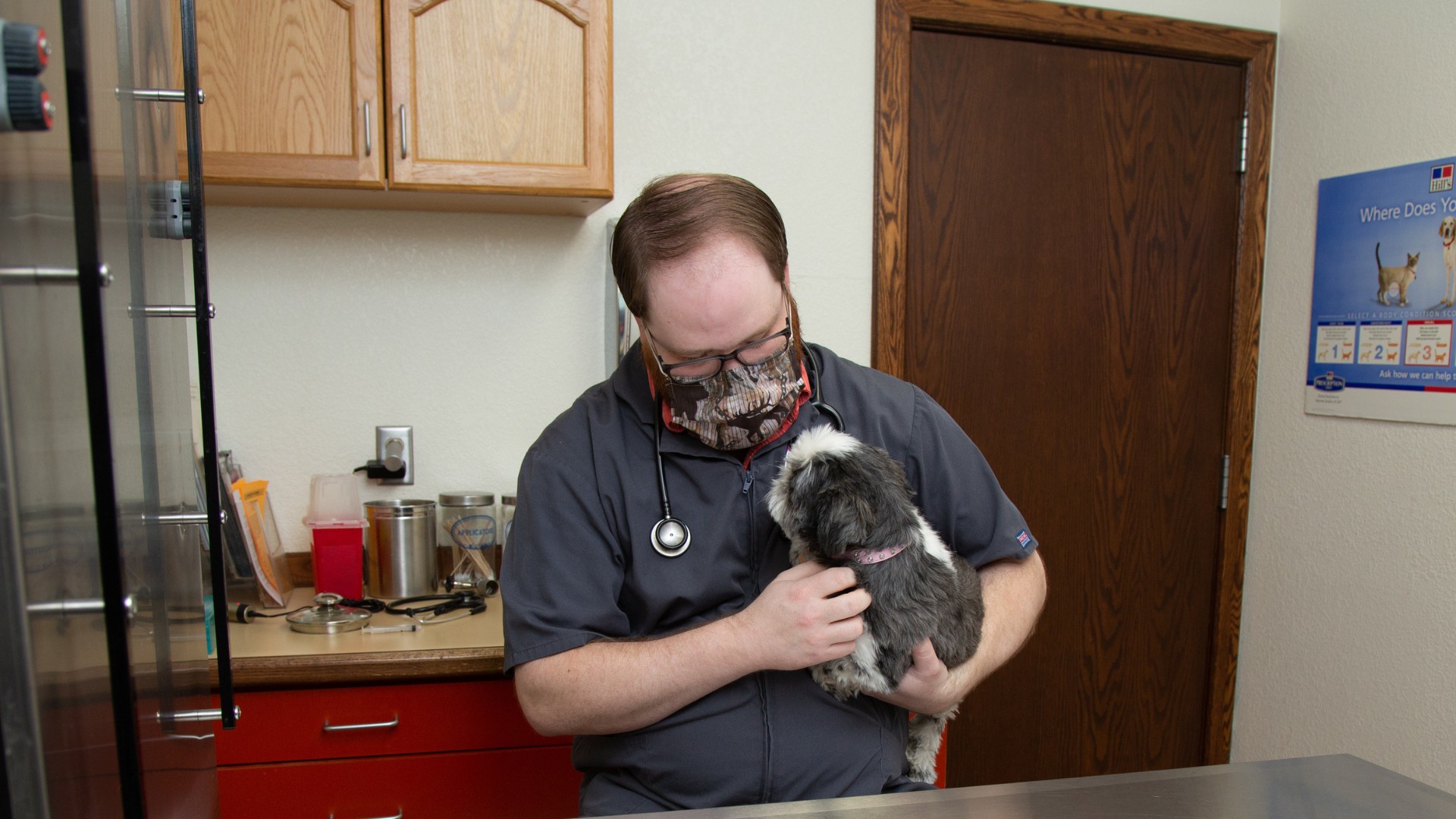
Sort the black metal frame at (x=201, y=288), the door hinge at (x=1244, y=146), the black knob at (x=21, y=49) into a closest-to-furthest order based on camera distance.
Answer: the black knob at (x=21, y=49)
the black metal frame at (x=201, y=288)
the door hinge at (x=1244, y=146)

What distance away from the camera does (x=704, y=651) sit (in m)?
1.18

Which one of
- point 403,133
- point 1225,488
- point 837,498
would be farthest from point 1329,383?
point 403,133

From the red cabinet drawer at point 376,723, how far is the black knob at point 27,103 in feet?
4.84

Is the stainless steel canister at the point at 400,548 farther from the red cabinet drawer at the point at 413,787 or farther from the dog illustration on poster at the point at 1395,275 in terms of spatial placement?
the dog illustration on poster at the point at 1395,275

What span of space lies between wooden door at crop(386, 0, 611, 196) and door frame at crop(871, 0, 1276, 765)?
0.85 m

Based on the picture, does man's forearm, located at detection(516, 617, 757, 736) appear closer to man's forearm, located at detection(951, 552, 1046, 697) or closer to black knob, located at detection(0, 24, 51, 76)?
man's forearm, located at detection(951, 552, 1046, 697)

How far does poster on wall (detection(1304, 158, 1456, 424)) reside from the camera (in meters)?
2.16

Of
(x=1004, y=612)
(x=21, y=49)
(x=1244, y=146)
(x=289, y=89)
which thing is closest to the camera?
(x=21, y=49)

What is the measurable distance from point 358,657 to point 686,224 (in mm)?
1059

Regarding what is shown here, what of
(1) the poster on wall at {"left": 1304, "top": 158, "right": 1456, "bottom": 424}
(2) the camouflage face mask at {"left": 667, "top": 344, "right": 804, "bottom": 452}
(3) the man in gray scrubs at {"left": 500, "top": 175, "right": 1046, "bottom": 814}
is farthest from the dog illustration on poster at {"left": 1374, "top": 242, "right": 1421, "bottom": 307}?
(2) the camouflage face mask at {"left": 667, "top": 344, "right": 804, "bottom": 452}

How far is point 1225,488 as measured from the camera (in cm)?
279

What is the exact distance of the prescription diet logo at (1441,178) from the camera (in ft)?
7.01

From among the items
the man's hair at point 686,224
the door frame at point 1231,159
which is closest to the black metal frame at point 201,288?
the man's hair at point 686,224

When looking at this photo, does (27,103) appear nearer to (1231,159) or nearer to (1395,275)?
(1395,275)
